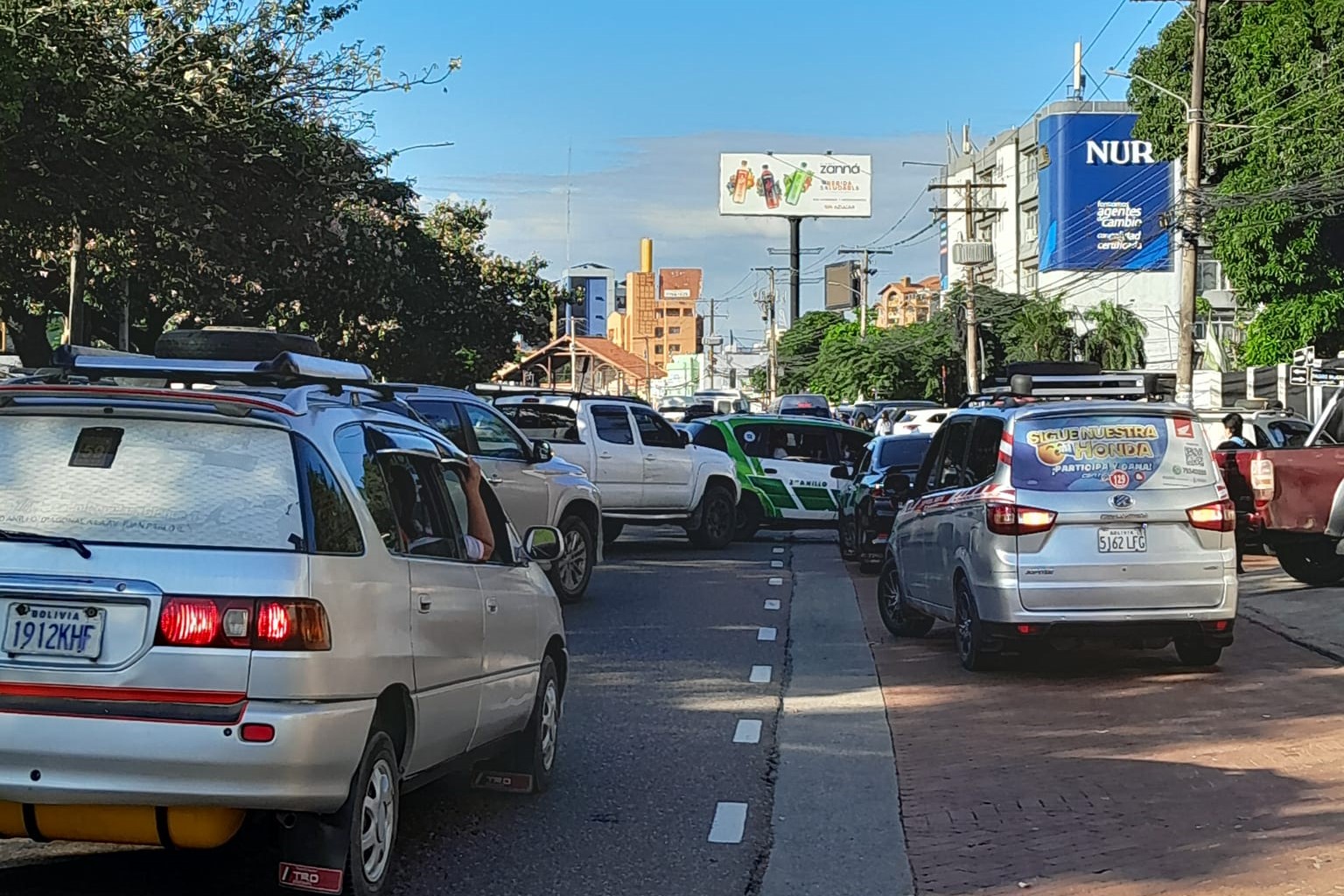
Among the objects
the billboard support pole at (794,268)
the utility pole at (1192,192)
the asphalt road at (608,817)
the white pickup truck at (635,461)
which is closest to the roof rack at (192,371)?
the asphalt road at (608,817)

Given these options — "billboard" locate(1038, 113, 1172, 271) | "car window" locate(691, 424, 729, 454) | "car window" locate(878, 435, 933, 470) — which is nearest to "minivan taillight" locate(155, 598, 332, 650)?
"car window" locate(878, 435, 933, 470)

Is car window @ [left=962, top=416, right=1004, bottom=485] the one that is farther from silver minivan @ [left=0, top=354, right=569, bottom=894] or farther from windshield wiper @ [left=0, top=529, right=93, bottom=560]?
windshield wiper @ [left=0, top=529, right=93, bottom=560]

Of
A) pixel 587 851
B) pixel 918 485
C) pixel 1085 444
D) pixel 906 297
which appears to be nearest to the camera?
pixel 587 851

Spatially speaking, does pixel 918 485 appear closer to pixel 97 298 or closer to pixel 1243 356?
pixel 97 298

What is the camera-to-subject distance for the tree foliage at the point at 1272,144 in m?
35.0

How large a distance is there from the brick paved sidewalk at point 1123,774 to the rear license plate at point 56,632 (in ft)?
10.9

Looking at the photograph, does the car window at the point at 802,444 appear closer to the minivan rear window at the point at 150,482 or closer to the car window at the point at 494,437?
the car window at the point at 494,437

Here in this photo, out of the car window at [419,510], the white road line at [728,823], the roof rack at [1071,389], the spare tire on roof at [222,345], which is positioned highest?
the spare tire on roof at [222,345]

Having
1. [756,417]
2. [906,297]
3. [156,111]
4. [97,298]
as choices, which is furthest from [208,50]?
[906,297]

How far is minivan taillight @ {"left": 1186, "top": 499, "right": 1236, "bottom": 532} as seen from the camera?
11.0 meters

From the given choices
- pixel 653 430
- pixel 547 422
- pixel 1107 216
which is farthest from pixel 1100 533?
pixel 1107 216

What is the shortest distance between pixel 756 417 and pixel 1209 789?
16.8 meters

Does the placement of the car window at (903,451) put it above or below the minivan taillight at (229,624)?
below

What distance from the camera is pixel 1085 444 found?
11047 mm
